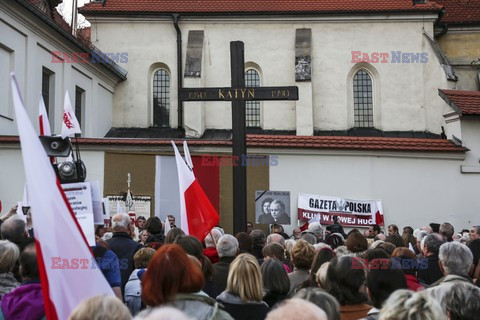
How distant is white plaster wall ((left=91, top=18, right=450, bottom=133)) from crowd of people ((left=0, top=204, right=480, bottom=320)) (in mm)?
19683

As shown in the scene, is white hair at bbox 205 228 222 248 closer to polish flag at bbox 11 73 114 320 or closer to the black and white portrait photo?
polish flag at bbox 11 73 114 320

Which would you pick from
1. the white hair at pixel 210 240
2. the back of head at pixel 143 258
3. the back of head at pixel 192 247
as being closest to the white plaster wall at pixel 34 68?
the white hair at pixel 210 240

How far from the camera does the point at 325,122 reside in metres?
27.2

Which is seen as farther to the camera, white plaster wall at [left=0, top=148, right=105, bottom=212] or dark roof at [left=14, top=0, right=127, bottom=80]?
dark roof at [left=14, top=0, right=127, bottom=80]

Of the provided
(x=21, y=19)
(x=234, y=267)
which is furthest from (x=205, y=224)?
(x=21, y=19)

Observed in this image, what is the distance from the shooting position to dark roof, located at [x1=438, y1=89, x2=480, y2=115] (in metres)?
20.4

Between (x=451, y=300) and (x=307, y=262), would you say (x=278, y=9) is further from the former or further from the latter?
(x=451, y=300)

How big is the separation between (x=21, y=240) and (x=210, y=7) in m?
22.4

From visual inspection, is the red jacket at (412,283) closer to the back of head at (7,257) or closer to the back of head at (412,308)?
the back of head at (412,308)

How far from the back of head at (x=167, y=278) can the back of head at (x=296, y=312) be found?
105cm

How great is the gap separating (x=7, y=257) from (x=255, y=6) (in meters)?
23.9

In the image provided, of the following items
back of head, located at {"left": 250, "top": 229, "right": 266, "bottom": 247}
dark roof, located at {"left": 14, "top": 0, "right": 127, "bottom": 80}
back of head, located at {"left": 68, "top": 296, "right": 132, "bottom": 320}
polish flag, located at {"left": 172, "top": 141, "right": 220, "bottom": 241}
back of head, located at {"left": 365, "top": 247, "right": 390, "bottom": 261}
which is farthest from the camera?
dark roof, located at {"left": 14, "top": 0, "right": 127, "bottom": 80}

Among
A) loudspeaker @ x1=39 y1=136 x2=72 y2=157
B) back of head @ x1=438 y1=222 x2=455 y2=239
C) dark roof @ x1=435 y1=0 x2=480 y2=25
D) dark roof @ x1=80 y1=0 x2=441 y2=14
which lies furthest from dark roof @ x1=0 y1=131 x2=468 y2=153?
loudspeaker @ x1=39 y1=136 x2=72 y2=157

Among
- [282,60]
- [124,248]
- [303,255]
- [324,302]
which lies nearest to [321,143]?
[282,60]
